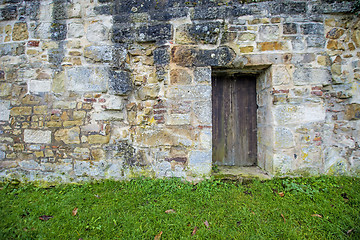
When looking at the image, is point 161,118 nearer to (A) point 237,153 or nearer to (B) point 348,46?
(A) point 237,153

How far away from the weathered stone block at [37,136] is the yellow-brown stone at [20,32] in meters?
1.56

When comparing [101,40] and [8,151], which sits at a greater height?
[101,40]

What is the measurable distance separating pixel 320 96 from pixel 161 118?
2477mm

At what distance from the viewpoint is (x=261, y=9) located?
2.80 metres

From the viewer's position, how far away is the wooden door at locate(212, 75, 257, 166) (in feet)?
11.0

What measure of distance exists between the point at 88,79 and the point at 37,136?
127cm

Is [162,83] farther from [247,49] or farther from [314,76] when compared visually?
[314,76]

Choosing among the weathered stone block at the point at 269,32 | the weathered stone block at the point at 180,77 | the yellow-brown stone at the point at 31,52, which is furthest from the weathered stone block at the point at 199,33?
the yellow-brown stone at the point at 31,52

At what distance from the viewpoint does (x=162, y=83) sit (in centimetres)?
291

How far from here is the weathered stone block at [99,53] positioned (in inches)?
115

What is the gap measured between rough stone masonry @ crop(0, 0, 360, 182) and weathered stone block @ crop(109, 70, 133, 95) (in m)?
0.02

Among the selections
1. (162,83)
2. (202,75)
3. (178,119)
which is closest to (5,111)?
(162,83)

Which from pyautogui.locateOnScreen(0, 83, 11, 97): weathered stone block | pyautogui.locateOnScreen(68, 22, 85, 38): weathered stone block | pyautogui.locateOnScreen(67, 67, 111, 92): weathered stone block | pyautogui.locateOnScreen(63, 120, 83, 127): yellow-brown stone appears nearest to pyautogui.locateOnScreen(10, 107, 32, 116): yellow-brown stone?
pyautogui.locateOnScreen(0, 83, 11, 97): weathered stone block

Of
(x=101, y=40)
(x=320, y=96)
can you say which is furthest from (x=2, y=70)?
(x=320, y=96)
